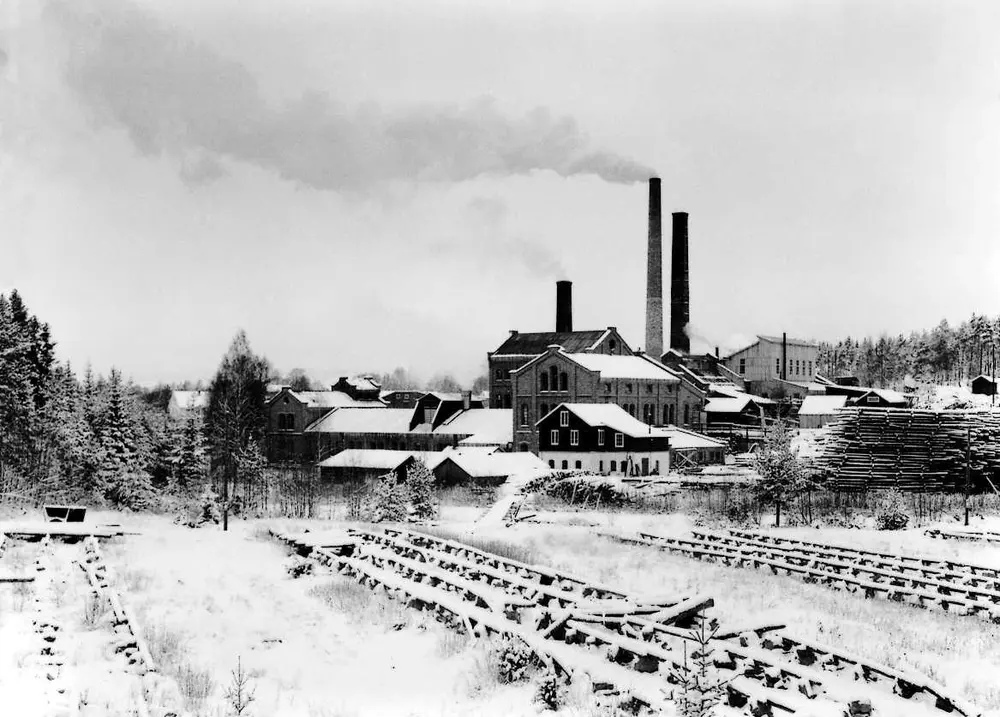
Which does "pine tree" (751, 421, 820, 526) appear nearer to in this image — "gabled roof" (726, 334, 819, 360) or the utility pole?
the utility pole

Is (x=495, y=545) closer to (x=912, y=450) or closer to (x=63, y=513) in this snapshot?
(x=63, y=513)

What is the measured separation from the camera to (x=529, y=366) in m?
61.3

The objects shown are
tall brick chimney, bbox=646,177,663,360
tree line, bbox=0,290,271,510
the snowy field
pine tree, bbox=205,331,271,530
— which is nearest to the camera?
the snowy field

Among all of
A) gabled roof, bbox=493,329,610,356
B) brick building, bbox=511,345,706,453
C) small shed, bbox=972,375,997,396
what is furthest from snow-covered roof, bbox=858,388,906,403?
gabled roof, bbox=493,329,610,356

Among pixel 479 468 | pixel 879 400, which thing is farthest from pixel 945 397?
pixel 479 468

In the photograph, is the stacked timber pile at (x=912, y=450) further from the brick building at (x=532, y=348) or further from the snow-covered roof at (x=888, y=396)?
the snow-covered roof at (x=888, y=396)

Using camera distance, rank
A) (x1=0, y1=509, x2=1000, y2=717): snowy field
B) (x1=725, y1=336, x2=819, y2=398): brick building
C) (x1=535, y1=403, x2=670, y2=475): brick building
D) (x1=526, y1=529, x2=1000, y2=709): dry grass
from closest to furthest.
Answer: (x1=0, y1=509, x2=1000, y2=717): snowy field < (x1=526, y1=529, x2=1000, y2=709): dry grass < (x1=535, y1=403, x2=670, y2=475): brick building < (x1=725, y1=336, x2=819, y2=398): brick building

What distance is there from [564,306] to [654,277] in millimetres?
8106

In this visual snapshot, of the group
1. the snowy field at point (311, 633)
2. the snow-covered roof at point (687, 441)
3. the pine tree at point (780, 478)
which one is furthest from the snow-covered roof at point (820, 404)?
the snowy field at point (311, 633)

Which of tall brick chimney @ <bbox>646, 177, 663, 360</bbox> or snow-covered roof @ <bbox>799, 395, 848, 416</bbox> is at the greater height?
tall brick chimney @ <bbox>646, 177, 663, 360</bbox>

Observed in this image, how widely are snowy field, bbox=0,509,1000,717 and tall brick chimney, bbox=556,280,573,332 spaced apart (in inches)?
1960

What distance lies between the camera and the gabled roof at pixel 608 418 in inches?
2109

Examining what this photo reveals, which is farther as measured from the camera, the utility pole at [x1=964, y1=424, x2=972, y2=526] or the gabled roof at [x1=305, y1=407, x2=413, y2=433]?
the gabled roof at [x1=305, y1=407, x2=413, y2=433]

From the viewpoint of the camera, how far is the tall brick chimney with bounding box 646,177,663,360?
68.8 metres
